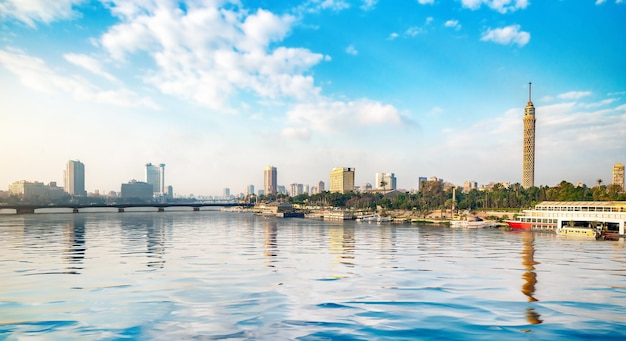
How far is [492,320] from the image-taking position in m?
24.7

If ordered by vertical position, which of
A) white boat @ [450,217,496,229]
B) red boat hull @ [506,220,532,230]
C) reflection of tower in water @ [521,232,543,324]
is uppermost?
reflection of tower in water @ [521,232,543,324]

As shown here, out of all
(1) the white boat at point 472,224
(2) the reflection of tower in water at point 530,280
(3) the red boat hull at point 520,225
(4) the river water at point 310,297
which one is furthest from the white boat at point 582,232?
(4) the river water at point 310,297

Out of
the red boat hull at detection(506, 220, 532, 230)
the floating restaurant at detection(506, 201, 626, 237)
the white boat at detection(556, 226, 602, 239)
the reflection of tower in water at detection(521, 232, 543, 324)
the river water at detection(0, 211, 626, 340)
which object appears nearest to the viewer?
the river water at detection(0, 211, 626, 340)

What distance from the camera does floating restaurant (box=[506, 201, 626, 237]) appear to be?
3784 inches

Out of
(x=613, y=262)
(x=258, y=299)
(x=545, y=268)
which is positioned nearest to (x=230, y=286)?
(x=258, y=299)

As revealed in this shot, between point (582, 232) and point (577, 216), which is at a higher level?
point (577, 216)

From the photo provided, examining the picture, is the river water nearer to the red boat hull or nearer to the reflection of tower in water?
the reflection of tower in water

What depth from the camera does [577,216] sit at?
104 m

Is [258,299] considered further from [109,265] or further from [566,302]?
[109,265]

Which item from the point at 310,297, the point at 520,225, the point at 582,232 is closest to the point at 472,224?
the point at 520,225

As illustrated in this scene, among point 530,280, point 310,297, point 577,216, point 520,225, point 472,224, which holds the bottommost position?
point 472,224

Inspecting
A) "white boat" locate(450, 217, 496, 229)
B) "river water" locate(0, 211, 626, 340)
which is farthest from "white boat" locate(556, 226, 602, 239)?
"river water" locate(0, 211, 626, 340)

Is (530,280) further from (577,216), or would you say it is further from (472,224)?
(472,224)

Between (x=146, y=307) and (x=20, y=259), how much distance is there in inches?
1360
